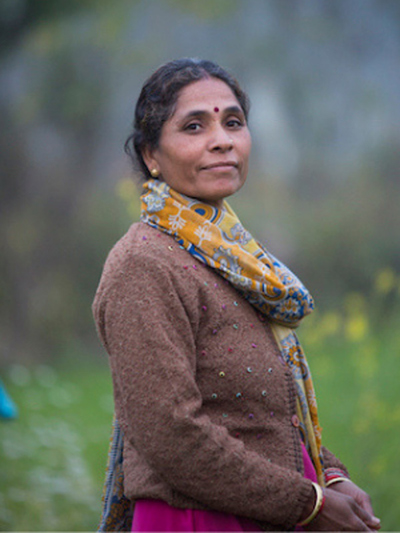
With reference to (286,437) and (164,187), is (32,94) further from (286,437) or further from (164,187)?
(286,437)

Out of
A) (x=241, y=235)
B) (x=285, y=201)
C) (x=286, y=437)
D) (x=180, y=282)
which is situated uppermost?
(x=285, y=201)

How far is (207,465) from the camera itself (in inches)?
57.1

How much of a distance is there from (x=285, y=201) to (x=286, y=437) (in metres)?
3.60

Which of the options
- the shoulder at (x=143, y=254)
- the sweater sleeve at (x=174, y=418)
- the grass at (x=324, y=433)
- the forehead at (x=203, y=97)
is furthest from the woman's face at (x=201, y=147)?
the grass at (x=324, y=433)

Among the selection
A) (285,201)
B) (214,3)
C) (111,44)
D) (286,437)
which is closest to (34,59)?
(111,44)

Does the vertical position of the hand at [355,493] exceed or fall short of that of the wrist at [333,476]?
it falls short

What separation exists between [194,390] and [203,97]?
Answer: 77 centimetres

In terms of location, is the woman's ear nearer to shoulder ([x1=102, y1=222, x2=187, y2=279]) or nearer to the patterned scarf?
the patterned scarf

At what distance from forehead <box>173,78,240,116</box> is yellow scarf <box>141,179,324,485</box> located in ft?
0.69

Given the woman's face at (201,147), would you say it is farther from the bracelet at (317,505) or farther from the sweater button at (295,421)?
the bracelet at (317,505)

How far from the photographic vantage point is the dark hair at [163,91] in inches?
70.4

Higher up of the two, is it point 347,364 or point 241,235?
point 347,364

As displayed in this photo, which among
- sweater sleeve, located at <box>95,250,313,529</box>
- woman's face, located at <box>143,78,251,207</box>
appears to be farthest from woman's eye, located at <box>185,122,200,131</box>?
sweater sleeve, located at <box>95,250,313,529</box>

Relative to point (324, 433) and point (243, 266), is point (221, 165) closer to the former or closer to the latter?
point (243, 266)
